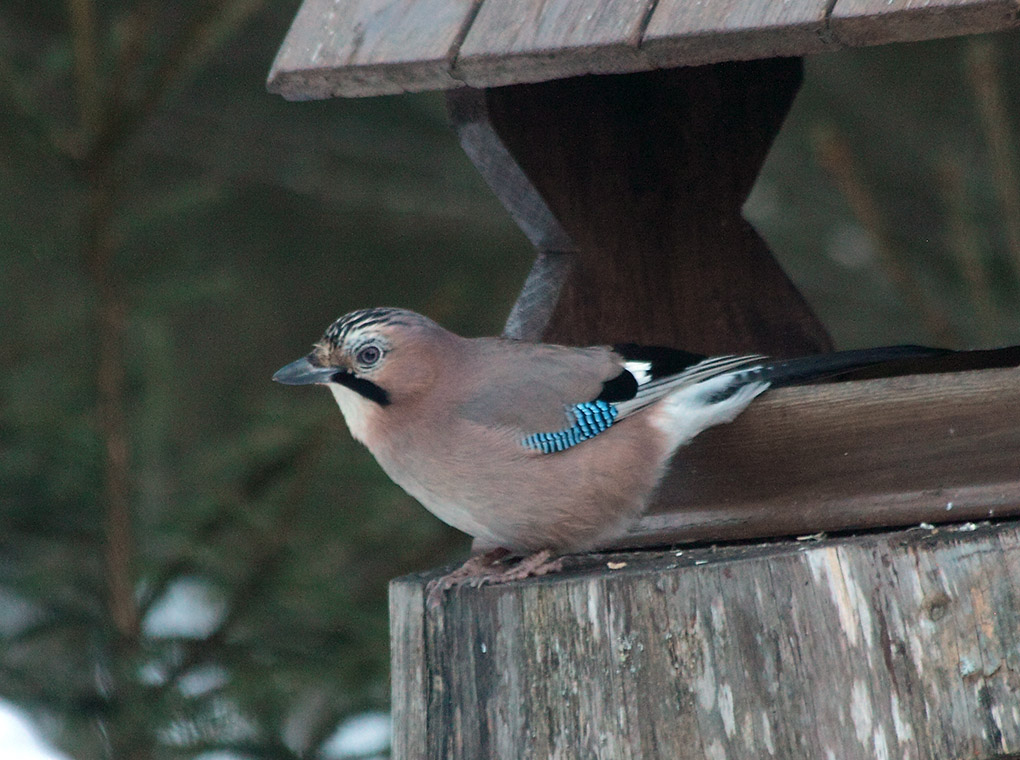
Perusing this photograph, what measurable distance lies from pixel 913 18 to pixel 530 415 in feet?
3.95

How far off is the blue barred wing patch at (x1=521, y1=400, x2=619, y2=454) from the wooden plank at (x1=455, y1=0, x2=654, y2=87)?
794 millimetres

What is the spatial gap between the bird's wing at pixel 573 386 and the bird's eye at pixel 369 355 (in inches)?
8.7

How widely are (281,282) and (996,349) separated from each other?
10.6ft

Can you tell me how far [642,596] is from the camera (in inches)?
90.4

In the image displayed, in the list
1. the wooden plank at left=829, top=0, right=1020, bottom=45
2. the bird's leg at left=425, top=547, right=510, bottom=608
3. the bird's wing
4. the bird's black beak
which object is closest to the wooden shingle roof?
the wooden plank at left=829, top=0, right=1020, bottom=45

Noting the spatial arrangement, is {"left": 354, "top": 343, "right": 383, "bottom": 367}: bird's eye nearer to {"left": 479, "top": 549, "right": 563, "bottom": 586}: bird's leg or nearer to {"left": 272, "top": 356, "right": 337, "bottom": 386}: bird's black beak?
{"left": 272, "top": 356, "right": 337, "bottom": 386}: bird's black beak

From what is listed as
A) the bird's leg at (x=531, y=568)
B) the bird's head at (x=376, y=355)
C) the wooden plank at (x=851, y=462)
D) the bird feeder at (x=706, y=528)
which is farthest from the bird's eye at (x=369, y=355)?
the wooden plank at (x=851, y=462)

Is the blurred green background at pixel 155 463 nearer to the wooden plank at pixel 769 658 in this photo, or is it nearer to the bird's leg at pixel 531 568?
the bird's leg at pixel 531 568

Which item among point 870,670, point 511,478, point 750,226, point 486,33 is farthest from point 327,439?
point 870,670

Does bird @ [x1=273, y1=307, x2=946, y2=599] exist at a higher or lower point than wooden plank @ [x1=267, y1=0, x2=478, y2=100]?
lower

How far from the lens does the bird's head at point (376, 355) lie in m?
3.00

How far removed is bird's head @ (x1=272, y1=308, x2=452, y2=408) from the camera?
3.00 metres

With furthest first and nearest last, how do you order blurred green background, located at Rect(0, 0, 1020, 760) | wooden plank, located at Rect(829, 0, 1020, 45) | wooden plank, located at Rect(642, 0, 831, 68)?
blurred green background, located at Rect(0, 0, 1020, 760) → wooden plank, located at Rect(642, 0, 831, 68) → wooden plank, located at Rect(829, 0, 1020, 45)

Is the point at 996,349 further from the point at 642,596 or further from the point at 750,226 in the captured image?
the point at 642,596
